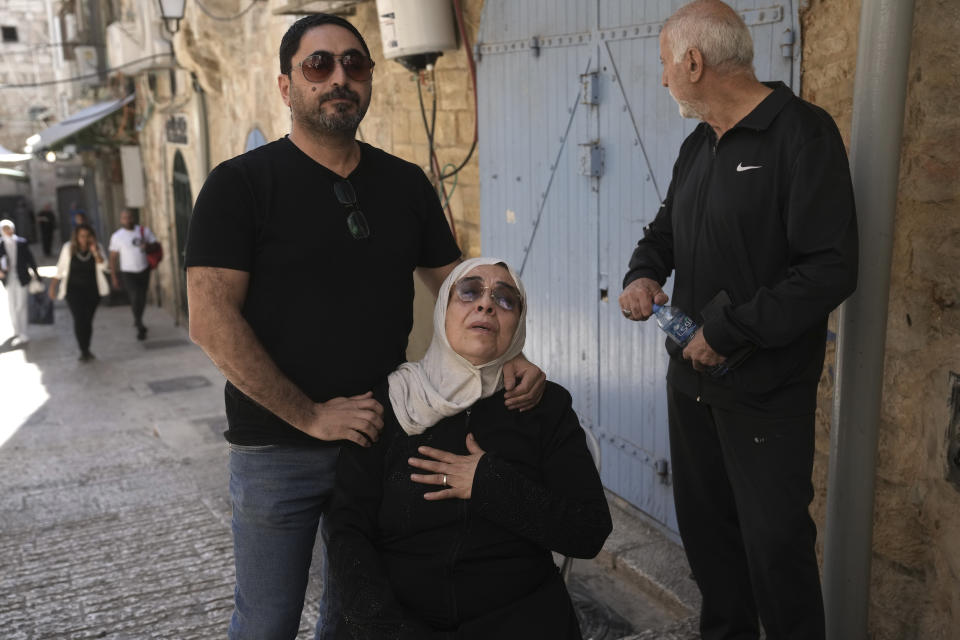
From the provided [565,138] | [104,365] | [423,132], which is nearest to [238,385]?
[565,138]

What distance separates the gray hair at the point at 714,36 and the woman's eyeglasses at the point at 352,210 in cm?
98

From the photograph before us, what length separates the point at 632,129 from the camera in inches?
169

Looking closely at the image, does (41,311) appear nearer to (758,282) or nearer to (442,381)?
(442,381)

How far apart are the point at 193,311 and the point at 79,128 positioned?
17.1m

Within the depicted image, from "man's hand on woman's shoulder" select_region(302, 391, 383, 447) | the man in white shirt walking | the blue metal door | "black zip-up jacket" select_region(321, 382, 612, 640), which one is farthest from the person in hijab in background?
"black zip-up jacket" select_region(321, 382, 612, 640)

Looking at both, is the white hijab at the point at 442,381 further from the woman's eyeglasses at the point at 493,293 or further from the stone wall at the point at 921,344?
the stone wall at the point at 921,344

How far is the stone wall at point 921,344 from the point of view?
8.84 feet

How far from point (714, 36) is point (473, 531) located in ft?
4.79

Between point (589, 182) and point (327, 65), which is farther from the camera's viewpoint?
point (589, 182)

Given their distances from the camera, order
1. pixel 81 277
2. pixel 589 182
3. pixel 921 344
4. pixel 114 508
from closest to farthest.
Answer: pixel 921 344 → pixel 589 182 → pixel 114 508 → pixel 81 277

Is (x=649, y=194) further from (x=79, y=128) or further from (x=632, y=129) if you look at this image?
(x=79, y=128)

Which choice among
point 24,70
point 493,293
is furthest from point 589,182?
point 24,70

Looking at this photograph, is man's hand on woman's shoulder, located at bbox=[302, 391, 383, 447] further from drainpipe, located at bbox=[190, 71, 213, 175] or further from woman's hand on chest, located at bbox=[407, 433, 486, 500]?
drainpipe, located at bbox=[190, 71, 213, 175]

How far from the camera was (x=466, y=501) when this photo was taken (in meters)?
2.31
